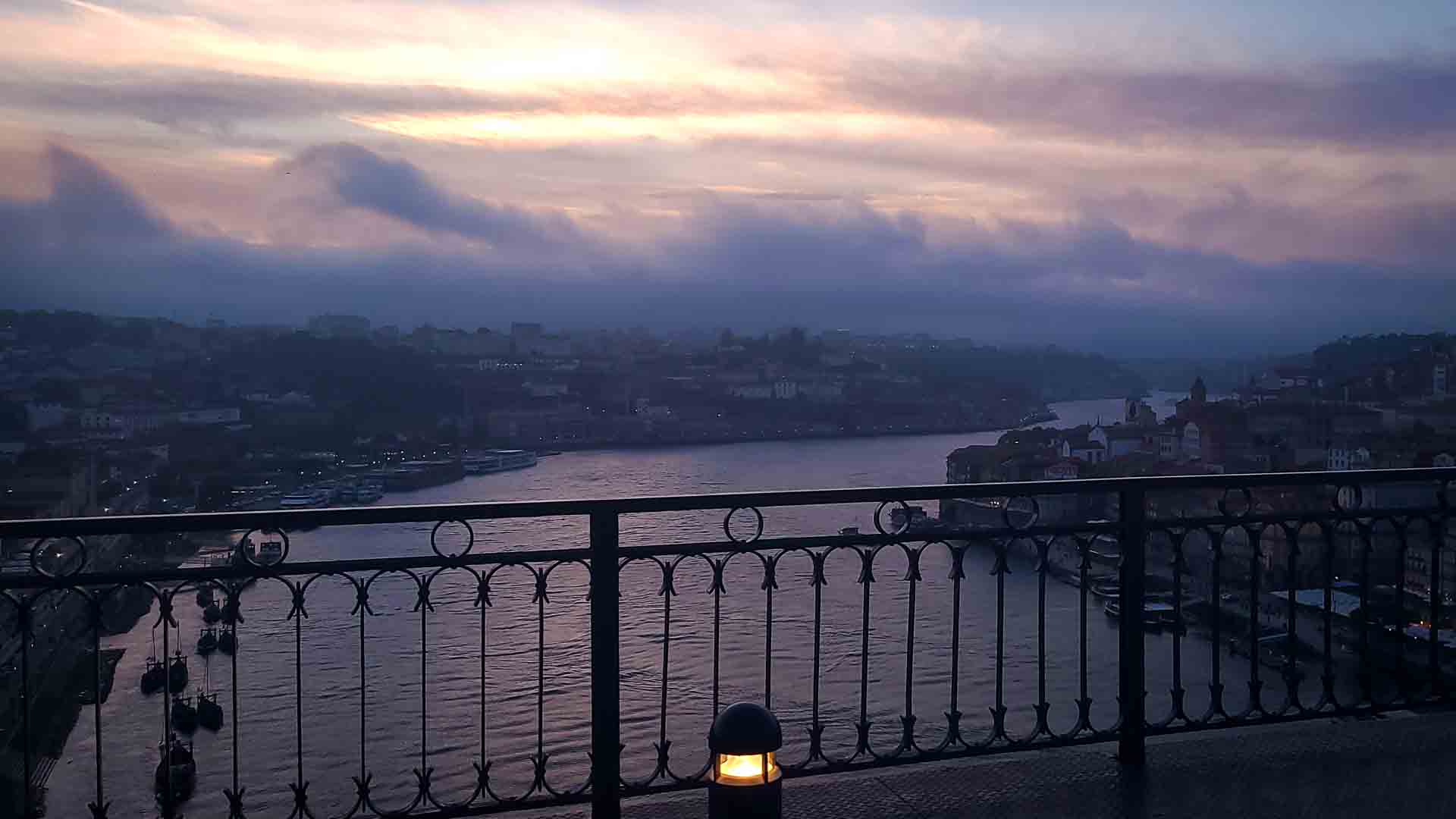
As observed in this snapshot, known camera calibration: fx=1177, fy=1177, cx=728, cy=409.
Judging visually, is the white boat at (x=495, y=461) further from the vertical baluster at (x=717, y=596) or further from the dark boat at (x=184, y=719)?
the vertical baluster at (x=717, y=596)

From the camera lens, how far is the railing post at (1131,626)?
163 inches

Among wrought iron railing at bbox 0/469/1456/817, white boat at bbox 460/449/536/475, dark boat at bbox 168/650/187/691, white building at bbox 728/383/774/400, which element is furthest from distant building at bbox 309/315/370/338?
dark boat at bbox 168/650/187/691

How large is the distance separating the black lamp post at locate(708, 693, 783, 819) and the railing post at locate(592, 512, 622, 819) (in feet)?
2.67

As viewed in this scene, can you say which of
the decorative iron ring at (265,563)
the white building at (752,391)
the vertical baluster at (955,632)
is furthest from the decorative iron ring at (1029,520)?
the white building at (752,391)

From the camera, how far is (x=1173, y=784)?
402cm

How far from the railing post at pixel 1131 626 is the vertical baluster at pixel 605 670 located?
71.9 inches

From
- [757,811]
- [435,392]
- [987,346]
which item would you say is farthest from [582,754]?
[987,346]

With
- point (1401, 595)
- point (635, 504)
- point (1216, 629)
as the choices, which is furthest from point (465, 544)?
point (1401, 595)

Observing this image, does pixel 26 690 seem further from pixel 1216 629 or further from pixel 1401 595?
pixel 1401 595

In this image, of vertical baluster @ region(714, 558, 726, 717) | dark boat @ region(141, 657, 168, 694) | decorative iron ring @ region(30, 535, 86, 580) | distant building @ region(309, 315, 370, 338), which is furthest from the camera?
distant building @ region(309, 315, 370, 338)

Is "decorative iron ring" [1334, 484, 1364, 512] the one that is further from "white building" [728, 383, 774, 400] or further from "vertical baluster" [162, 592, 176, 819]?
"white building" [728, 383, 774, 400]

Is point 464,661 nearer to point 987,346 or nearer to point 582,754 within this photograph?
point 582,754

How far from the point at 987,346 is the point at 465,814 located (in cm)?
2446

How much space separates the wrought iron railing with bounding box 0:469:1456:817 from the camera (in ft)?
11.5
